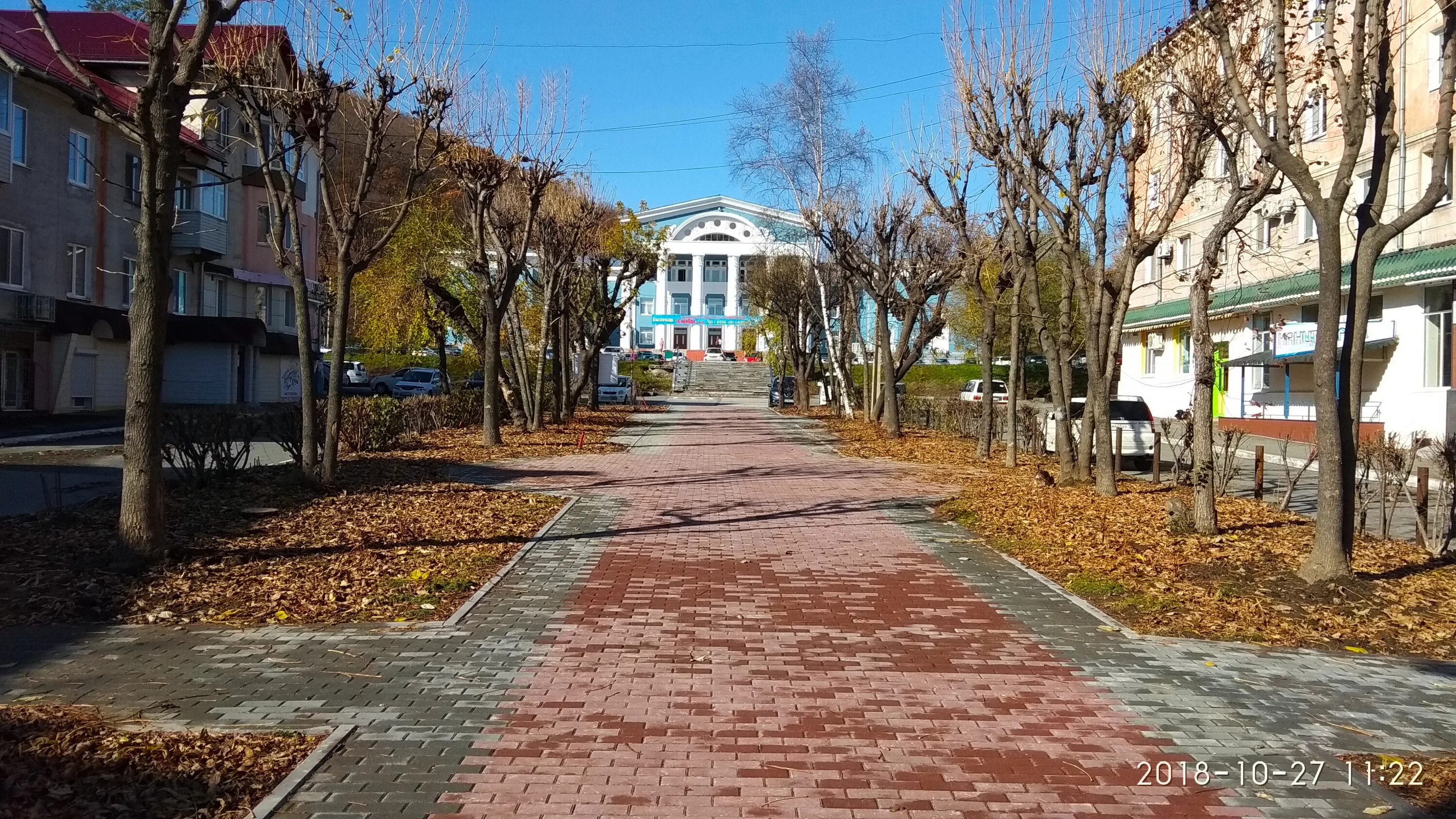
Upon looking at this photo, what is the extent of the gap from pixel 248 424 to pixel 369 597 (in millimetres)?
6372

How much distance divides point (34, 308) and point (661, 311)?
6694 centimetres

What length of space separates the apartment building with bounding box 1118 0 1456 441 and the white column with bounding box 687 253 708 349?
5442 centimetres

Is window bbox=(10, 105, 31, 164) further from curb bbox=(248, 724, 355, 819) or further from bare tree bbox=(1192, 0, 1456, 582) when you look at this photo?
bare tree bbox=(1192, 0, 1456, 582)

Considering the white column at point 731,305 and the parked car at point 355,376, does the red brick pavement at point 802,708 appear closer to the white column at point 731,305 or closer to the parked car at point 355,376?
the parked car at point 355,376

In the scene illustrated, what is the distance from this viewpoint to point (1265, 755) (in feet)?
17.1

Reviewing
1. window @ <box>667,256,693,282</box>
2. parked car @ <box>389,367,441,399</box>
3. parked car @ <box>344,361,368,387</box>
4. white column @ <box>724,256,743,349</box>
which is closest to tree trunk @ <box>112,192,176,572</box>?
parked car @ <box>389,367,441,399</box>

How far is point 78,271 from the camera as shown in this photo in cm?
3003

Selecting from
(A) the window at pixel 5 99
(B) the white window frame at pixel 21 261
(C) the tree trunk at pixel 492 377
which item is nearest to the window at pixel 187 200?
(B) the white window frame at pixel 21 261

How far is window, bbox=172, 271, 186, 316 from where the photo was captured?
1406 inches

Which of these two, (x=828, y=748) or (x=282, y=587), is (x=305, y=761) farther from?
(x=282, y=587)

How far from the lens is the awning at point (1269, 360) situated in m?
27.5

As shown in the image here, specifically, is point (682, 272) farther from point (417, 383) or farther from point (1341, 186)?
point (1341, 186)

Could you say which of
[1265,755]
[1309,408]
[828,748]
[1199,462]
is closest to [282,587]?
[828,748]

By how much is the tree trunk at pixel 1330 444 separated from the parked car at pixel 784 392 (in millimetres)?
43826
